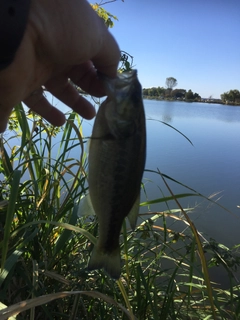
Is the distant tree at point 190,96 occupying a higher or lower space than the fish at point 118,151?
higher

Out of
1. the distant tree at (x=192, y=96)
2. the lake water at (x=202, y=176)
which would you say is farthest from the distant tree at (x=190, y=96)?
the lake water at (x=202, y=176)

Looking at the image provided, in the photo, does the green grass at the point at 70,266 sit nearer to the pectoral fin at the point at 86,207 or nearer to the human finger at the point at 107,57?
the pectoral fin at the point at 86,207

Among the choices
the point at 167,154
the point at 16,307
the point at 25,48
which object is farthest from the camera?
the point at 167,154

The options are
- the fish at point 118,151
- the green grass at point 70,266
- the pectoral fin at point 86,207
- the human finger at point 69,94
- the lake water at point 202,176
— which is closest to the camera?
the fish at point 118,151

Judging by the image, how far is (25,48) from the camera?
0.88 metres

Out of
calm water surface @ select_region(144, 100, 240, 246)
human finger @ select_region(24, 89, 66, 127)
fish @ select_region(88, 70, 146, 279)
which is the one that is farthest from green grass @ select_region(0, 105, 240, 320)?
calm water surface @ select_region(144, 100, 240, 246)

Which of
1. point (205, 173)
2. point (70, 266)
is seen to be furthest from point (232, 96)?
point (70, 266)

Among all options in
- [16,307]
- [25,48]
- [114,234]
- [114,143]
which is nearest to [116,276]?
[114,234]

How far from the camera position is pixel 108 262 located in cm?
115

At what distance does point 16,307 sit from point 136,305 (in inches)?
35.6

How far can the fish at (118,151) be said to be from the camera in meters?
1.05

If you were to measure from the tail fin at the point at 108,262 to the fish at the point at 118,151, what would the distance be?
11cm

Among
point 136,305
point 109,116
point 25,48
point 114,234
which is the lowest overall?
point 136,305

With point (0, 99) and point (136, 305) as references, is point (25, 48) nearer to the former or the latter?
point (0, 99)
